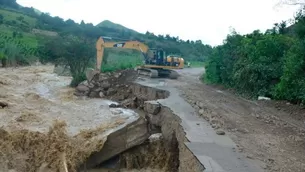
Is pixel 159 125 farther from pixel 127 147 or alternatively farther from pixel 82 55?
pixel 82 55

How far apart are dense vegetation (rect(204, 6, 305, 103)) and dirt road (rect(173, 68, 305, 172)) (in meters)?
1.02

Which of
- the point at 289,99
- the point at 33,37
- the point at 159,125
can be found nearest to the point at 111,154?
the point at 159,125

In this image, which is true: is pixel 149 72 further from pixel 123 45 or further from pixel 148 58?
pixel 123 45

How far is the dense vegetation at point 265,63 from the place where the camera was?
14406mm

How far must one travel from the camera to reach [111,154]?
11539 millimetres

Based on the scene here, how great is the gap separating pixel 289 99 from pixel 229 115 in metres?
4.02

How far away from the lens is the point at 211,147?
8539 mm

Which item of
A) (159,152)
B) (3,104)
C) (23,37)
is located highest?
(23,37)

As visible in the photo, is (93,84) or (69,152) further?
(93,84)

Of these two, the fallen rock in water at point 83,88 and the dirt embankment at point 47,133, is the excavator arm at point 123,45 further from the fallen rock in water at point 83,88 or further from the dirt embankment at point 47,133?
the dirt embankment at point 47,133

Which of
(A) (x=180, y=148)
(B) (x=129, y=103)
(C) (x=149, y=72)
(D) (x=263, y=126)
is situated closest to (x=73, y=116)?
(B) (x=129, y=103)

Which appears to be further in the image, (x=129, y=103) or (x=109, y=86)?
(x=109, y=86)

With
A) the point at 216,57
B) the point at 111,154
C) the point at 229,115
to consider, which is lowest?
the point at 111,154

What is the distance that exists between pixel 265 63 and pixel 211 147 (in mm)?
10257
